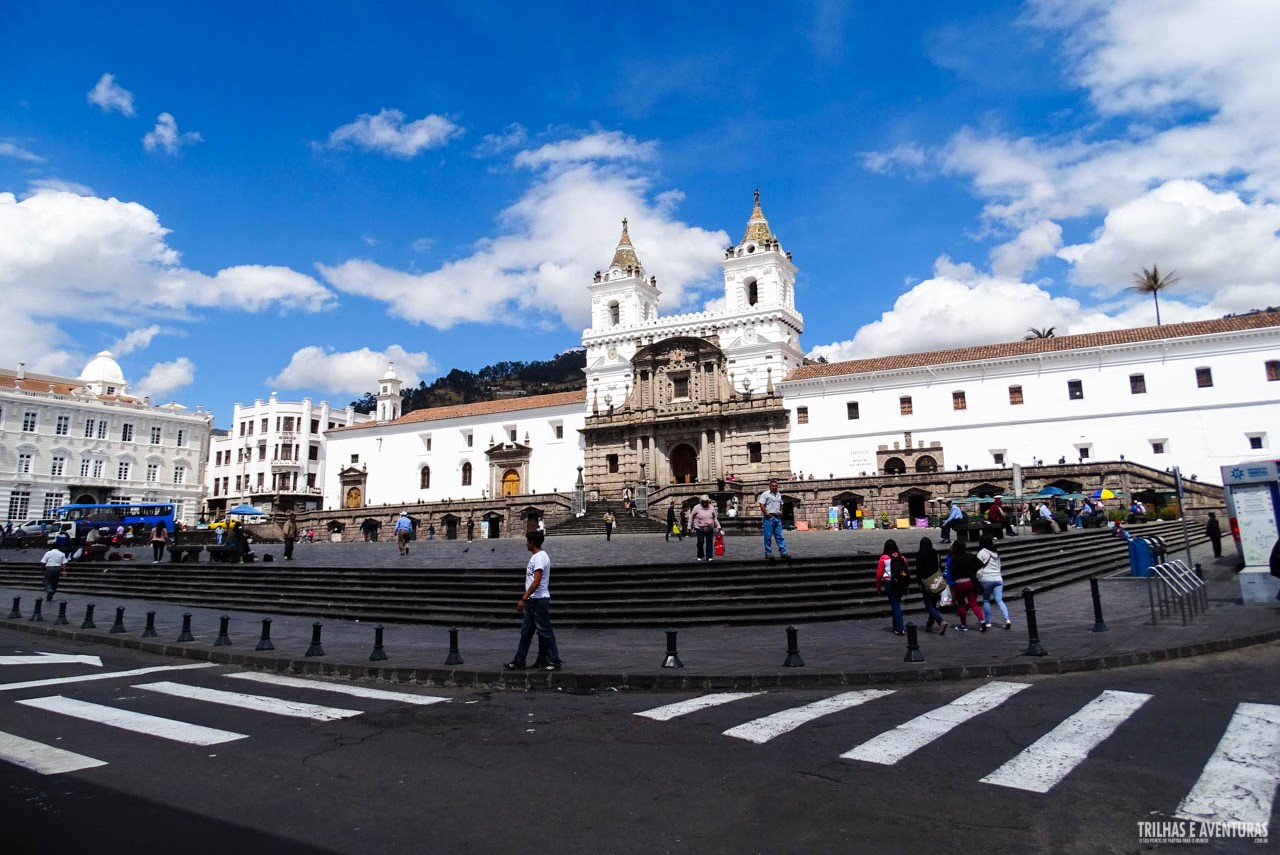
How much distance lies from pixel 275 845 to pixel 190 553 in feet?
83.3

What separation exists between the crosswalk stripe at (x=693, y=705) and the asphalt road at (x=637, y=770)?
9 centimetres

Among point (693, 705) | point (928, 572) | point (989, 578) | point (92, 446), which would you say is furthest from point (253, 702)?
point (92, 446)

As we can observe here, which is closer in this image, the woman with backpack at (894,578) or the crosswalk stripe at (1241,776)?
the crosswalk stripe at (1241,776)

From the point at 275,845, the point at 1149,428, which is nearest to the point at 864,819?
the point at 275,845

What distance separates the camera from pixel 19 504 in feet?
190

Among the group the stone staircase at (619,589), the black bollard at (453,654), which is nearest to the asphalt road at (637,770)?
the black bollard at (453,654)

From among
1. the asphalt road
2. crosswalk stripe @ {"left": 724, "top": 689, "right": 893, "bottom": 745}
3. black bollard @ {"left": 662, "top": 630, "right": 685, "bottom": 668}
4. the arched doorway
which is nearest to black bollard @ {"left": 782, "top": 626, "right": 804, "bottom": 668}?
the asphalt road

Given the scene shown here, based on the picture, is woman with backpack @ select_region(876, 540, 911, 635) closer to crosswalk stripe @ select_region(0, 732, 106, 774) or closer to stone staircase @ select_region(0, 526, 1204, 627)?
stone staircase @ select_region(0, 526, 1204, 627)

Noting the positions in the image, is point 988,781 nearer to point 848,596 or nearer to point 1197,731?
point 1197,731

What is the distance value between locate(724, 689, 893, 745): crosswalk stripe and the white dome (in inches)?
3232

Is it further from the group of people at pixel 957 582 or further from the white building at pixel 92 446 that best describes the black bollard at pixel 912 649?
the white building at pixel 92 446

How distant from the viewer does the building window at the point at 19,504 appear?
57562 millimetres

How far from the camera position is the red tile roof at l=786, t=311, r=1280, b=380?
37.8m

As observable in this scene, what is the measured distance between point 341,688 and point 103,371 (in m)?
78.6
